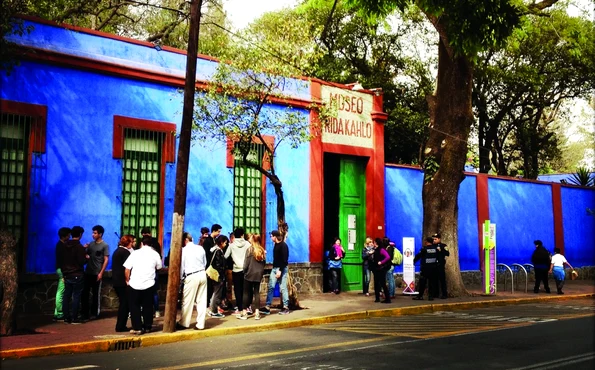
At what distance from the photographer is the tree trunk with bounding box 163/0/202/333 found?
1162 centimetres

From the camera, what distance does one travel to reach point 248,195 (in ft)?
59.8

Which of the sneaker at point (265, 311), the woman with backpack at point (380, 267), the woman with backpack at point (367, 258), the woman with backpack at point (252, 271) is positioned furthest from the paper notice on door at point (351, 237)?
the woman with backpack at point (252, 271)

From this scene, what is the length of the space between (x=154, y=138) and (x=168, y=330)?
615cm

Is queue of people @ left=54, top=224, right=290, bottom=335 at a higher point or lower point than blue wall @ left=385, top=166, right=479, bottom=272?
lower

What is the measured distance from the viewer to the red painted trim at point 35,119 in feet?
45.7

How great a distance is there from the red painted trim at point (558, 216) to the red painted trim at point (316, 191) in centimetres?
1368

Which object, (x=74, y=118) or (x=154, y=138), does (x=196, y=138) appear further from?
(x=74, y=118)

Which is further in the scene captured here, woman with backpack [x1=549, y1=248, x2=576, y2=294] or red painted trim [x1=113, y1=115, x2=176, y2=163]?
woman with backpack [x1=549, y1=248, x2=576, y2=294]

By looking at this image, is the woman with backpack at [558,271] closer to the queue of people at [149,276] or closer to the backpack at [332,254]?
the backpack at [332,254]

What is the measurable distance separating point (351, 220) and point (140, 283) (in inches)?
419

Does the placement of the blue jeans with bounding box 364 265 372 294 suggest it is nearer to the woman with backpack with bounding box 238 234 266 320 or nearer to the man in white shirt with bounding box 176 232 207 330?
the woman with backpack with bounding box 238 234 266 320

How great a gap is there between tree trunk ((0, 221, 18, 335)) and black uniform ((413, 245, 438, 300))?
10320 mm

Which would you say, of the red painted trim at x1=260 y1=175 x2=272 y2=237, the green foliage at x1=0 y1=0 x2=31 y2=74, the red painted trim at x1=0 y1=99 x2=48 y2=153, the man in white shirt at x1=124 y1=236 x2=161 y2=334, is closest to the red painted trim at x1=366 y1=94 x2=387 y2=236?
the red painted trim at x1=260 y1=175 x2=272 y2=237

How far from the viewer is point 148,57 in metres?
16.3
